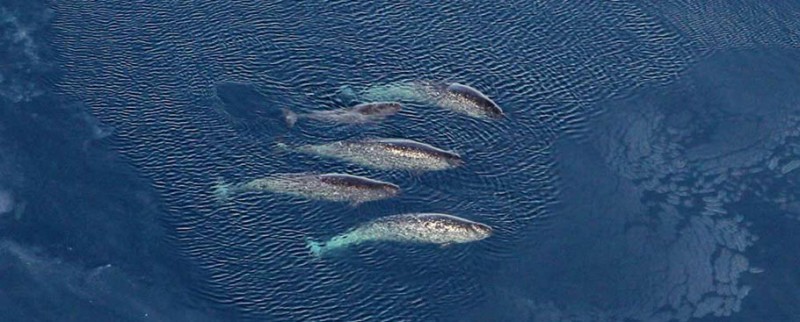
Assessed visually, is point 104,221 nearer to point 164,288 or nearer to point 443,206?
point 164,288

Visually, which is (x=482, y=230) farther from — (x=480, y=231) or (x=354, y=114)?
(x=354, y=114)

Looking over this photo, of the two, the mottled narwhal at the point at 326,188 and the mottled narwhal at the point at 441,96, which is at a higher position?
the mottled narwhal at the point at 441,96

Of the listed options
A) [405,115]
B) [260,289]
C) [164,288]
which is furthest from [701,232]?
[164,288]

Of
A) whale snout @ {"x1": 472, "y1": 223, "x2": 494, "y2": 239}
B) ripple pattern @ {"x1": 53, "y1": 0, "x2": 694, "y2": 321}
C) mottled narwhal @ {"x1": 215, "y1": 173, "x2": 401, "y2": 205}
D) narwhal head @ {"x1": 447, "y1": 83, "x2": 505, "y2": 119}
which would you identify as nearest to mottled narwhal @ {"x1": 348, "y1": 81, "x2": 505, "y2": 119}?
narwhal head @ {"x1": 447, "y1": 83, "x2": 505, "y2": 119}

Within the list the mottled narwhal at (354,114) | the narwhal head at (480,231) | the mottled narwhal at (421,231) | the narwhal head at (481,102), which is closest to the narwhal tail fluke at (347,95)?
the mottled narwhal at (354,114)

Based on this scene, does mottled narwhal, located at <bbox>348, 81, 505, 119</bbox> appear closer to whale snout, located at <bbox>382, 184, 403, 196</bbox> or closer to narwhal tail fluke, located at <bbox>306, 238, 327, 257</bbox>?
whale snout, located at <bbox>382, 184, 403, 196</bbox>

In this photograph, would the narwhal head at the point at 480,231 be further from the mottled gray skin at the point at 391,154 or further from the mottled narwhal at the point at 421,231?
the mottled gray skin at the point at 391,154

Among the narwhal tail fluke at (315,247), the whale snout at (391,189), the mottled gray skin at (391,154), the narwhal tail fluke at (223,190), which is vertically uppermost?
the mottled gray skin at (391,154)
